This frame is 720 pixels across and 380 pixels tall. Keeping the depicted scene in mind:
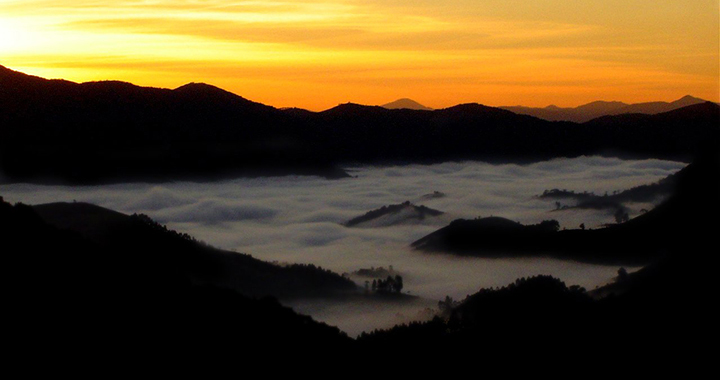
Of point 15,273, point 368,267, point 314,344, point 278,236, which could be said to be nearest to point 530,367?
point 314,344

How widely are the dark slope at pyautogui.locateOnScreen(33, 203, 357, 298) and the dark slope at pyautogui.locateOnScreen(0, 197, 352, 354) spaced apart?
27.6 meters

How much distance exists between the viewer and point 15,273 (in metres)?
40.5

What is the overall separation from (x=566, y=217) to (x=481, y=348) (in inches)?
6057

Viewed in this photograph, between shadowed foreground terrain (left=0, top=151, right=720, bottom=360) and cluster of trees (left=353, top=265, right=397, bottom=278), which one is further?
cluster of trees (left=353, top=265, right=397, bottom=278)

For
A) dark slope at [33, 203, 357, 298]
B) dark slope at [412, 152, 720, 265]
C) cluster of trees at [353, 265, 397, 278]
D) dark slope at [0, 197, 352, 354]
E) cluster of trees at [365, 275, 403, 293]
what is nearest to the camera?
dark slope at [0, 197, 352, 354]

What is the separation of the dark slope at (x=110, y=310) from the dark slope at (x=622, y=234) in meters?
64.2

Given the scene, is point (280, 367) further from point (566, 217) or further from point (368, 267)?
point (566, 217)

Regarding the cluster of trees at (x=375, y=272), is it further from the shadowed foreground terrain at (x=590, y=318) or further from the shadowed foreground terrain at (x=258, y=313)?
the shadowed foreground terrain at (x=258, y=313)

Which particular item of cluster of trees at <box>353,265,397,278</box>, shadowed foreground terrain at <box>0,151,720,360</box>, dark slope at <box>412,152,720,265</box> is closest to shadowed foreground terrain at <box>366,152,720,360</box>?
shadowed foreground terrain at <box>0,151,720,360</box>

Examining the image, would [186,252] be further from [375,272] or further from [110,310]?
[110,310]

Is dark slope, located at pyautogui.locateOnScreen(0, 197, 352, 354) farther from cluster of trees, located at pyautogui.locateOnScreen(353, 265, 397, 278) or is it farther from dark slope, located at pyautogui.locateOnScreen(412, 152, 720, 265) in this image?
cluster of trees, located at pyautogui.locateOnScreen(353, 265, 397, 278)

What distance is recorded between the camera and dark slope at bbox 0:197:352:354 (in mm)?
34906

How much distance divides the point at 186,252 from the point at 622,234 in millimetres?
60938

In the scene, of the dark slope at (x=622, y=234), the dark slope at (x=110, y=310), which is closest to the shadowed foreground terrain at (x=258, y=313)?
the dark slope at (x=110, y=310)
